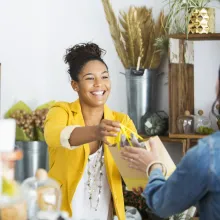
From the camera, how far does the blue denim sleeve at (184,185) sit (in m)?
1.60

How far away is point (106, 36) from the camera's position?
4.63m

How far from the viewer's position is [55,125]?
8.61 feet

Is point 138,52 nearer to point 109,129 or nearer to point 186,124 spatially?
point 186,124

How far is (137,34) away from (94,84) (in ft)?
5.36

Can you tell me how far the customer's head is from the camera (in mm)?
2768

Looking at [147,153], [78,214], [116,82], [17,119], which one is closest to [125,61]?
[116,82]

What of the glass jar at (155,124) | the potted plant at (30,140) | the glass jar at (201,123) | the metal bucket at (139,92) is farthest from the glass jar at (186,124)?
the potted plant at (30,140)

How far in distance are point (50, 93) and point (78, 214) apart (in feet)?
7.10

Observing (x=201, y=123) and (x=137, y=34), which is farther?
(x=137, y=34)

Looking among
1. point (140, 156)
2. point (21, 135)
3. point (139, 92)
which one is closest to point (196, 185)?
point (140, 156)

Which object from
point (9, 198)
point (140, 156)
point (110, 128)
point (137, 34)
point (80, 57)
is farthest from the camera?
point (137, 34)

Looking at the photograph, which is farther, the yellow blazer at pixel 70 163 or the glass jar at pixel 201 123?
the glass jar at pixel 201 123

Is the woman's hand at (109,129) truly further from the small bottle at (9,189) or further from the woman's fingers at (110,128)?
the small bottle at (9,189)

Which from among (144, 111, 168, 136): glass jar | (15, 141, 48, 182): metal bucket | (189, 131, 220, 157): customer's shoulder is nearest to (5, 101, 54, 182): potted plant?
(15, 141, 48, 182): metal bucket
